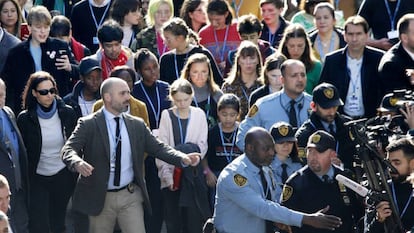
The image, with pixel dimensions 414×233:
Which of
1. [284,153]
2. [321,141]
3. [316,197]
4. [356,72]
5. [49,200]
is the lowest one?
[49,200]

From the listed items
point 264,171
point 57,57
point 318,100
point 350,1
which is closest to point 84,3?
point 57,57

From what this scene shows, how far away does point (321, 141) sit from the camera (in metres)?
12.9

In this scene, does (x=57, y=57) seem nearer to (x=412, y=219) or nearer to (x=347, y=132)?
(x=347, y=132)

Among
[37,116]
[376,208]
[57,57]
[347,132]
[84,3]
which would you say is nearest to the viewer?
[376,208]

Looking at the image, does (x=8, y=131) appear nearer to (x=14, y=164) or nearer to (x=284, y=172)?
(x=14, y=164)

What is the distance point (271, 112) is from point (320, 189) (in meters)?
1.89

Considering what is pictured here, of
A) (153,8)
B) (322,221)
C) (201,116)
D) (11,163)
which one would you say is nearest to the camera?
(322,221)

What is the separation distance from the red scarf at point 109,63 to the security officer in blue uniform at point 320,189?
155 inches

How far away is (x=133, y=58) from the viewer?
53.8 feet

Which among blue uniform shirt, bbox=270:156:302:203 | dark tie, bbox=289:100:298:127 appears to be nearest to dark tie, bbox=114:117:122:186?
blue uniform shirt, bbox=270:156:302:203

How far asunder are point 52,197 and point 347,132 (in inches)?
131

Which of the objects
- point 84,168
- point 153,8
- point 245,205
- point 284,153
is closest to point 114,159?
point 84,168

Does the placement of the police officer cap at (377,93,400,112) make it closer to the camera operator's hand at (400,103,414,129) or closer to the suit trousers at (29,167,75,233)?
the camera operator's hand at (400,103,414,129)

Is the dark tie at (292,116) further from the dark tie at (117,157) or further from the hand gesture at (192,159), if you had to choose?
the dark tie at (117,157)
